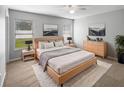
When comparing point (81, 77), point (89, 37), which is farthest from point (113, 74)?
point (89, 37)

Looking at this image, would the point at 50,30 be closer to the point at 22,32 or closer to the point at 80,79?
the point at 22,32

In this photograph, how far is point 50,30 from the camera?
17.1ft

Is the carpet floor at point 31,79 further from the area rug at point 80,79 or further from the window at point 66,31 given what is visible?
the window at point 66,31

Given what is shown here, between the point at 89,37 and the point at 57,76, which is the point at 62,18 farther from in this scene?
the point at 57,76

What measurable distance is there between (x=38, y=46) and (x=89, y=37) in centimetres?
302

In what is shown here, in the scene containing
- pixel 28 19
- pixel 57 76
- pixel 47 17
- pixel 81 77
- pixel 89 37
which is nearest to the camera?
pixel 57 76

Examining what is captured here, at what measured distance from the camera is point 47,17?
16.5ft

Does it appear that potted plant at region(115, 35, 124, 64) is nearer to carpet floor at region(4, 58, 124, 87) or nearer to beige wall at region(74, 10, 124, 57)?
beige wall at region(74, 10, 124, 57)

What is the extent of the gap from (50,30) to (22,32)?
4.94ft

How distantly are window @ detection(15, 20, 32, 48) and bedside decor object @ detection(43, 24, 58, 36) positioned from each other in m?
0.80

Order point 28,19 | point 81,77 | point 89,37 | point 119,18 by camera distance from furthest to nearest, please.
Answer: point 89,37 → point 28,19 → point 119,18 → point 81,77

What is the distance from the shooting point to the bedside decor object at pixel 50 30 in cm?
501

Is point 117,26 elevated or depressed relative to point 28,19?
depressed

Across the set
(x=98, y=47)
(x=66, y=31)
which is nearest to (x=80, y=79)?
(x=98, y=47)
